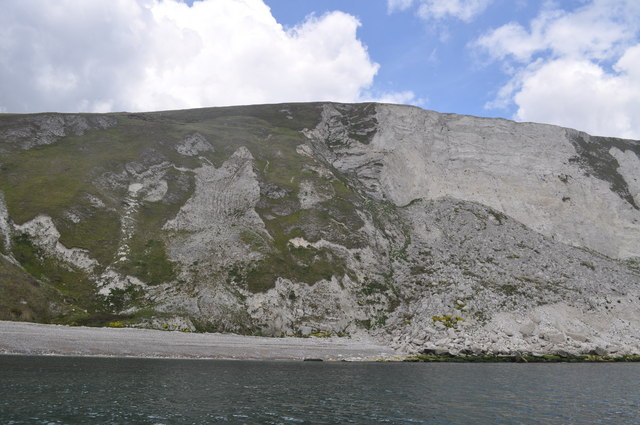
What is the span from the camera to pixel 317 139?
125m

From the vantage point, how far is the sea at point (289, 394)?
21.4 meters

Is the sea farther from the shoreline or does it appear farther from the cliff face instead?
the cliff face

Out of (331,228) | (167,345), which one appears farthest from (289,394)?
(331,228)

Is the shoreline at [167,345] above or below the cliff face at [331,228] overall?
below

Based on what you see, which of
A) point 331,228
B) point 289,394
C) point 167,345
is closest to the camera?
point 289,394

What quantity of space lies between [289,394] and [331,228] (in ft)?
180

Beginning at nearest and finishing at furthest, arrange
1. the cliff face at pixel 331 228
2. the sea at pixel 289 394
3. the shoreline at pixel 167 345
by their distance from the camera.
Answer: the sea at pixel 289 394 → the shoreline at pixel 167 345 → the cliff face at pixel 331 228

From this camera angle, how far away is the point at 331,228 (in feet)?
269

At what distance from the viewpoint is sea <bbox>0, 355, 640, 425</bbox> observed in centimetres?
2136

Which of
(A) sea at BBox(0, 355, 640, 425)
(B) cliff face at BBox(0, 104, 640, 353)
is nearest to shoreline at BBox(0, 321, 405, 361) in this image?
(A) sea at BBox(0, 355, 640, 425)

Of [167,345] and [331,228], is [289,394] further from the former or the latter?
[331,228]

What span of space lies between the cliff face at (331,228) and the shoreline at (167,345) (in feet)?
13.1

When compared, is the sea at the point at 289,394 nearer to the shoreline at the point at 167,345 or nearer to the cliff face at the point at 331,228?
the shoreline at the point at 167,345

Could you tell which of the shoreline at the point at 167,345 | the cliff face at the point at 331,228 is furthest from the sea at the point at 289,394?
the cliff face at the point at 331,228
